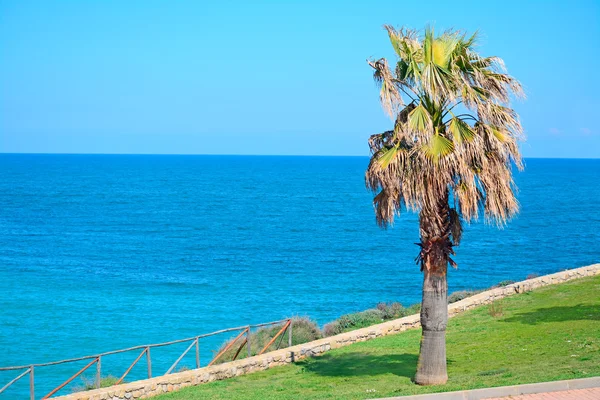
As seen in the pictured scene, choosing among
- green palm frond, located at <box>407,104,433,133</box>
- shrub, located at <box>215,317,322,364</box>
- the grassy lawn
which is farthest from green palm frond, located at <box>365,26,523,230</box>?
shrub, located at <box>215,317,322,364</box>

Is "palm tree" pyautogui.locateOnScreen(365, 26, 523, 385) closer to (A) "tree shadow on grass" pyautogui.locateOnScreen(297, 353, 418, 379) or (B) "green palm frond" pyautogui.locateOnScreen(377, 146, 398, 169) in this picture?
(B) "green palm frond" pyautogui.locateOnScreen(377, 146, 398, 169)

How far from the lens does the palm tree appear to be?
47.6ft

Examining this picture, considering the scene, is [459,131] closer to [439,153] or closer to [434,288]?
[439,153]

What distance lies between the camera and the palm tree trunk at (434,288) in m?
14.9

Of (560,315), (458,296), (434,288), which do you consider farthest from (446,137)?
(458,296)

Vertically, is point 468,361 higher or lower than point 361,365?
lower

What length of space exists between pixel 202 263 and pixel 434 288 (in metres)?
43.8

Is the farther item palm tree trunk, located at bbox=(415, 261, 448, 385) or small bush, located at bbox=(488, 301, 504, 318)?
small bush, located at bbox=(488, 301, 504, 318)

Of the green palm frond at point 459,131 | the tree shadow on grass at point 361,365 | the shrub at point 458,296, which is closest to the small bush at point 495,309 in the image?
the shrub at point 458,296

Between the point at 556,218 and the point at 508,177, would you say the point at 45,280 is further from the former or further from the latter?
the point at 556,218

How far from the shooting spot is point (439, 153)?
14383mm

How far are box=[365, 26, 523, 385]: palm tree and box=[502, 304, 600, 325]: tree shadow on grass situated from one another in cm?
708

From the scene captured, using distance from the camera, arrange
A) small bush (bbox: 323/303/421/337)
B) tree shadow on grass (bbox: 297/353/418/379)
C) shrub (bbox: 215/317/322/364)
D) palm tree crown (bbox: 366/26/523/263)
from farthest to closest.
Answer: small bush (bbox: 323/303/421/337) < shrub (bbox: 215/317/322/364) < tree shadow on grass (bbox: 297/353/418/379) < palm tree crown (bbox: 366/26/523/263)

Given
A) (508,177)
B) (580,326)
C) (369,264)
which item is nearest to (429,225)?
(508,177)
